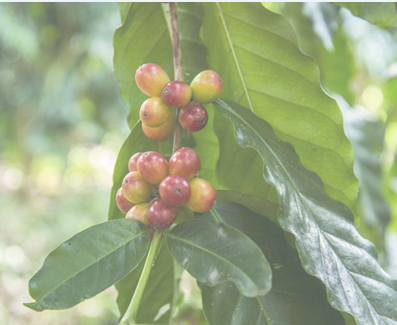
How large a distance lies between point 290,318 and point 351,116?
0.64 meters

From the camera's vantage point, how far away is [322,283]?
40 centimetres

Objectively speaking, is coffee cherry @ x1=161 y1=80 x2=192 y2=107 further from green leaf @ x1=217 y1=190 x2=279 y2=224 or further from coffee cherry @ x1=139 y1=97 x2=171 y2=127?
green leaf @ x1=217 y1=190 x2=279 y2=224

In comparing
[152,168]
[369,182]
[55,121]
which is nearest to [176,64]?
[152,168]

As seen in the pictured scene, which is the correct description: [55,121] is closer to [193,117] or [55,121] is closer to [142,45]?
[142,45]

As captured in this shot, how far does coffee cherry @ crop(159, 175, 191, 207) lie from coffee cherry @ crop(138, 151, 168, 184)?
20 millimetres

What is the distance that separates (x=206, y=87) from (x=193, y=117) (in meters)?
0.04

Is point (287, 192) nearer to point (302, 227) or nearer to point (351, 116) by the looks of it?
point (302, 227)

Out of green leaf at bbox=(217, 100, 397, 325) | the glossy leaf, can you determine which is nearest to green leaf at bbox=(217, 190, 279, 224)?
green leaf at bbox=(217, 100, 397, 325)

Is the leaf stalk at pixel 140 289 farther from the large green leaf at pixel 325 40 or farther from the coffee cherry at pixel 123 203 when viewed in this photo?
the large green leaf at pixel 325 40

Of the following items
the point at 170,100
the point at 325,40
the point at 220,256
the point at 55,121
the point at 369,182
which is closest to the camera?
the point at 220,256

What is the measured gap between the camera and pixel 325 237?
0.42 m

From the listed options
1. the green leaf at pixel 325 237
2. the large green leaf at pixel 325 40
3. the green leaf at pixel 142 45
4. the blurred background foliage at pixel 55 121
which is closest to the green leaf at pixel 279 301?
the green leaf at pixel 325 237

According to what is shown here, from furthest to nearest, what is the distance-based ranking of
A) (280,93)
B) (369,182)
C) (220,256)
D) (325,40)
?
1. (369,182)
2. (325,40)
3. (280,93)
4. (220,256)

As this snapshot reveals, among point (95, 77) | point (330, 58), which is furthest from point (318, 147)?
point (95, 77)
